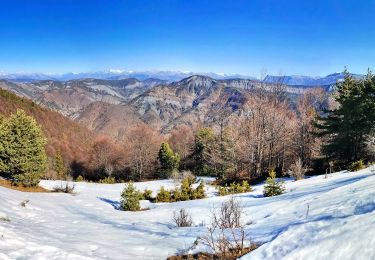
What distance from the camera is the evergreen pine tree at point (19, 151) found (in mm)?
20328

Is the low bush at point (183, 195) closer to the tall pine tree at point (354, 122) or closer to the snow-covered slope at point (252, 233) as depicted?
the snow-covered slope at point (252, 233)

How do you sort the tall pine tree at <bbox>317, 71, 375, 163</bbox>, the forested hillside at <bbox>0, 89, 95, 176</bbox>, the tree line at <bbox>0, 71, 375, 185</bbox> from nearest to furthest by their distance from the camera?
the tree line at <bbox>0, 71, 375, 185</bbox>, the tall pine tree at <bbox>317, 71, 375, 163</bbox>, the forested hillside at <bbox>0, 89, 95, 176</bbox>

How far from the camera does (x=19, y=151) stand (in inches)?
820

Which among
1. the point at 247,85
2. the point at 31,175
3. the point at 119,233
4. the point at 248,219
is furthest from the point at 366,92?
the point at 31,175

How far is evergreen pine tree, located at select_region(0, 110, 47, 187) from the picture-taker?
20.3 metres

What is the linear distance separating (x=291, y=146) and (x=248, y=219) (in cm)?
3029

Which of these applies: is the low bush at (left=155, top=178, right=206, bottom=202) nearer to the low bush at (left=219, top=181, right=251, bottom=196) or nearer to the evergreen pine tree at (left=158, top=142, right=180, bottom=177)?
the low bush at (left=219, top=181, right=251, bottom=196)

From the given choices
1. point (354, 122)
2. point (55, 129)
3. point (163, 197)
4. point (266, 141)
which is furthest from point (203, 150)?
point (55, 129)

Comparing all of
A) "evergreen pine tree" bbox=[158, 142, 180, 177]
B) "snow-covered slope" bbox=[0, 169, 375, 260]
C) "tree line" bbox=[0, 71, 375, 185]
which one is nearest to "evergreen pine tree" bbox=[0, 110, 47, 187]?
"tree line" bbox=[0, 71, 375, 185]

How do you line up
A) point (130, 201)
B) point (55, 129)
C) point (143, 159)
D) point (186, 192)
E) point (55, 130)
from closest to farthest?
point (130, 201) < point (186, 192) < point (143, 159) < point (55, 130) < point (55, 129)

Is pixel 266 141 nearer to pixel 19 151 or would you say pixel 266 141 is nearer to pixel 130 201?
pixel 130 201

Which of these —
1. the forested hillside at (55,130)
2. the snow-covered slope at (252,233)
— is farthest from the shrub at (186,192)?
the forested hillside at (55,130)

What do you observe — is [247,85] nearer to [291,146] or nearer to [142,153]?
[291,146]

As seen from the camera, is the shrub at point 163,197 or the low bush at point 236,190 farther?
the shrub at point 163,197
